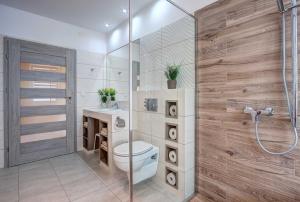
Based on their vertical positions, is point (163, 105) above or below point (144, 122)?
above

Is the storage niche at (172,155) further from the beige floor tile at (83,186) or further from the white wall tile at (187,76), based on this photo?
the beige floor tile at (83,186)

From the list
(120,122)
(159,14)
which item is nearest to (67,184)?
(120,122)

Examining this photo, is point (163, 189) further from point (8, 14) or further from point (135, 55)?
point (8, 14)

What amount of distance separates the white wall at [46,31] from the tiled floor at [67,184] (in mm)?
2055

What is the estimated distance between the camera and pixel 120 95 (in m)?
2.57

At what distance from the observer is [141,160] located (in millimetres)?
1517

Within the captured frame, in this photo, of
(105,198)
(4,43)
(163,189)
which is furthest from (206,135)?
(4,43)

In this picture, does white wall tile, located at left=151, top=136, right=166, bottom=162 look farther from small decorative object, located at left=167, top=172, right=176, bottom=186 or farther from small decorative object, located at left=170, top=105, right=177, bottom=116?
small decorative object, located at left=170, top=105, right=177, bottom=116

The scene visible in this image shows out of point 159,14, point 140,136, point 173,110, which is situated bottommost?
point 140,136

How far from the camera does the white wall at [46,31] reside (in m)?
2.33

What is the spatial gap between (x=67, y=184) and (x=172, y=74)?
5.98 ft

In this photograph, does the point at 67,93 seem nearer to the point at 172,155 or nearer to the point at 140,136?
the point at 140,136

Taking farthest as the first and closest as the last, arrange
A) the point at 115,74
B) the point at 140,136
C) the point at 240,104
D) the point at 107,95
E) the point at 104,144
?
the point at 107,95
the point at 115,74
the point at 104,144
the point at 140,136
the point at 240,104

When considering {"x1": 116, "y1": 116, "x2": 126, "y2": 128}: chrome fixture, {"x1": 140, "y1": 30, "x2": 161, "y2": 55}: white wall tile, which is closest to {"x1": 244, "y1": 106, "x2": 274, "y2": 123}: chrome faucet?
{"x1": 140, "y1": 30, "x2": 161, "y2": 55}: white wall tile
